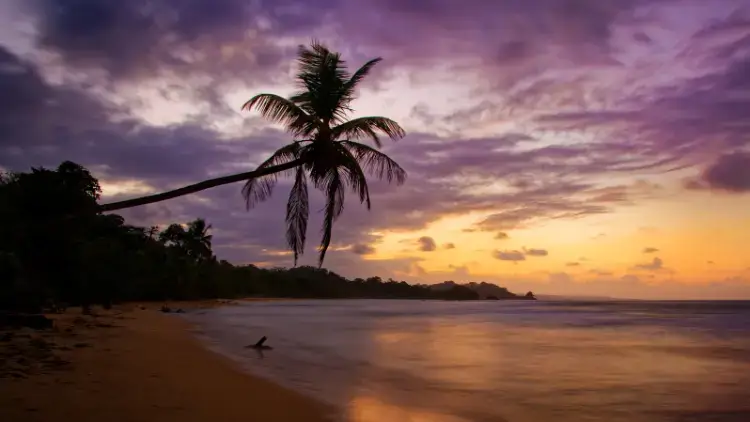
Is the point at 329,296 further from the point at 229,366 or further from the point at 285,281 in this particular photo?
the point at 229,366

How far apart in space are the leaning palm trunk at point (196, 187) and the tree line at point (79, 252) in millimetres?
420

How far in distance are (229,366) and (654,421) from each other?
32.1ft

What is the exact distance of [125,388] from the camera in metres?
9.48

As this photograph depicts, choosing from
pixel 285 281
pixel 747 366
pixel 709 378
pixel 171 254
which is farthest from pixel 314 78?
pixel 285 281

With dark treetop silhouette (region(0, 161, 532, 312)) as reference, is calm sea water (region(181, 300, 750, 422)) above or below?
below

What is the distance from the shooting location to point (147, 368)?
1216cm

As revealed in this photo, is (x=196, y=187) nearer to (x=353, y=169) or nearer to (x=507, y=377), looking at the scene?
(x=353, y=169)

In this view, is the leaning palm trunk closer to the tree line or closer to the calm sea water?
the tree line

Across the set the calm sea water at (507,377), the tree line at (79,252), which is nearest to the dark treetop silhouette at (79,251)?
the tree line at (79,252)

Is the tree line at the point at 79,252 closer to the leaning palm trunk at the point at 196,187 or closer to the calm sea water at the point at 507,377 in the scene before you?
the leaning palm trunk at the point at 196,187

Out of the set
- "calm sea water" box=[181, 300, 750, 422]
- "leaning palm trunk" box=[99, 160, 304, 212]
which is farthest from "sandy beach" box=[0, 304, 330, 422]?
"leaning palm trunk" box=[99, 160, 304, 212]

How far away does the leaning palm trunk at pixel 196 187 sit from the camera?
11023 mm

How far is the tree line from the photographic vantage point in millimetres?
15477

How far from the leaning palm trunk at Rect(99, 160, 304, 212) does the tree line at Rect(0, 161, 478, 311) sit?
42cm
